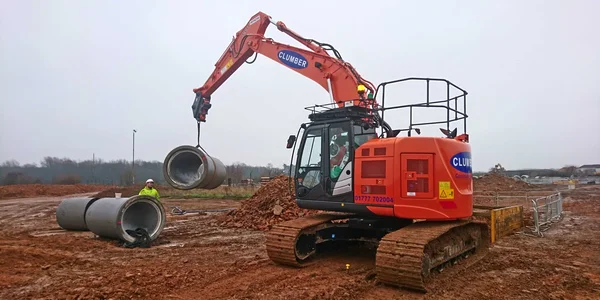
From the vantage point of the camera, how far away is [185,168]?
11.4 m

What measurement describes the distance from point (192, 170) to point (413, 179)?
7.15 metres

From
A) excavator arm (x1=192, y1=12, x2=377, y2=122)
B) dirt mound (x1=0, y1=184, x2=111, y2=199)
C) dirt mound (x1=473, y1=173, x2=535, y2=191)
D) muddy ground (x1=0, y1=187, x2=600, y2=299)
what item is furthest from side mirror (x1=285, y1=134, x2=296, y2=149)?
dirt mound (x1=0, y1=184, x2=111, y2=199)

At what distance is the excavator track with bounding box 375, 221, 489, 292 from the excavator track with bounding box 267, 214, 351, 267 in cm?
149

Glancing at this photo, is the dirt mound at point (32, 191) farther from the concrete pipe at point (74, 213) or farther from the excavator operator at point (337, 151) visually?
the excavator operator at point (337, 151)

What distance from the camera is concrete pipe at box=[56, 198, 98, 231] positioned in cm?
1110

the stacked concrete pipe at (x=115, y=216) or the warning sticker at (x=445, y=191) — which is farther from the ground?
the warning sticker at (x=445, y=191)

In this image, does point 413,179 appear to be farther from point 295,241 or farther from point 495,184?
point 495,184

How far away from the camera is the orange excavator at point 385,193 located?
5.88 m

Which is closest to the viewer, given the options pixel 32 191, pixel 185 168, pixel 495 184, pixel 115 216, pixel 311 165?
pixel 311 165

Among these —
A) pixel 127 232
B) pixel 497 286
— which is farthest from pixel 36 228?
pixel 497 286

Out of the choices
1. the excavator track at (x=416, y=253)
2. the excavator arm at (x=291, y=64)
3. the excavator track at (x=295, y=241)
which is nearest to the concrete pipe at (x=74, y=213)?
the excavator arm at (x=291, y=64)

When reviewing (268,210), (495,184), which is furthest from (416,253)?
(495,184)

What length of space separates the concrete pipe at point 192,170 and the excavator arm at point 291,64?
142cm

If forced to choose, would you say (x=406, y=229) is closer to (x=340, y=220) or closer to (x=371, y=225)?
(x=371, y=225)
